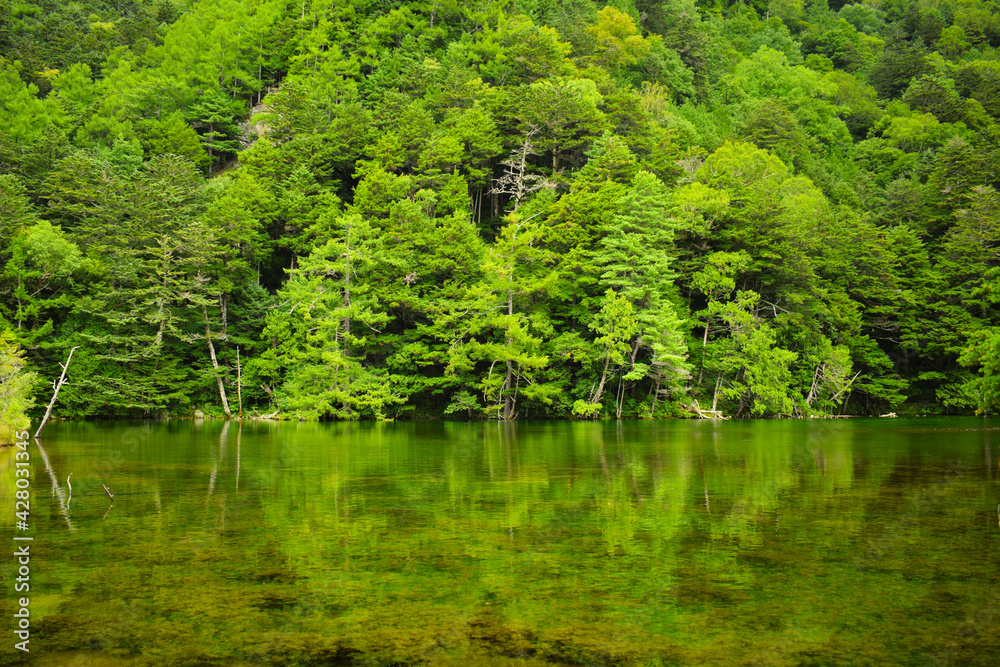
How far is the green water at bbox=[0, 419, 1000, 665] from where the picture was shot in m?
3.79

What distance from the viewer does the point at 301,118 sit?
4138cm

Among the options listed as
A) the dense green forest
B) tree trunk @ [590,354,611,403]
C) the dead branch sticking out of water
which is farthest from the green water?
the dead branch sticking out of water

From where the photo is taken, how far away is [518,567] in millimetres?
5410

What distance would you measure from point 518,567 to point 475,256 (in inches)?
1104

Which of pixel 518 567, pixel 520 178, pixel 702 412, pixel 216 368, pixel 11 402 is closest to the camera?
pixel 518 567

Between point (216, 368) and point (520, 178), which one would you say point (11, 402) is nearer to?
point (216, 368)

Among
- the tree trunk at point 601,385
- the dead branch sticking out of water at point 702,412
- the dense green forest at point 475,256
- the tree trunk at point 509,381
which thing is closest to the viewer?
the tree trunk at point 601,385

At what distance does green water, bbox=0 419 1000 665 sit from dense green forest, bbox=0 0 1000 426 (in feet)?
46.8

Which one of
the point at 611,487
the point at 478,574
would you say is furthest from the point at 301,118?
the point at 478,574

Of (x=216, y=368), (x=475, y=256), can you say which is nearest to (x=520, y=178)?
(x=475, y=256)

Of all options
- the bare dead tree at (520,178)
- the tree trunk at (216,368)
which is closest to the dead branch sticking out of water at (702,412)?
the bare dead tree at (520,178)

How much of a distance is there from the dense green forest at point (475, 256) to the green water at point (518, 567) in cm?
1426

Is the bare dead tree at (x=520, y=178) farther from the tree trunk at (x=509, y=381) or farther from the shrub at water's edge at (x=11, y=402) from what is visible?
the shrub at water's edge at (x=11, y=402)

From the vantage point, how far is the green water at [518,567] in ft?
12.5
